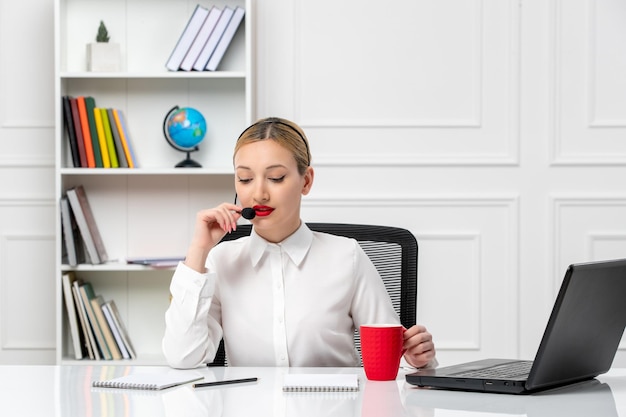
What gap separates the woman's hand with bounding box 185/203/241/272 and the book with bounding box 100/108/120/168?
1652 millimetres

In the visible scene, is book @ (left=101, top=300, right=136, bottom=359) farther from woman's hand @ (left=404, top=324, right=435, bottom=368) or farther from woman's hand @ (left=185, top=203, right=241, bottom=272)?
woman's hand @ (left=404, top=324, right=435, bottom=368)

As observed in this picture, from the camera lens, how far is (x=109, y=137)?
10.3 feet

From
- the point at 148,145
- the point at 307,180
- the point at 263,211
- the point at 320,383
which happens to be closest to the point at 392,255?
the point at 307,180

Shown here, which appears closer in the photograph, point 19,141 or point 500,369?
point 500,369

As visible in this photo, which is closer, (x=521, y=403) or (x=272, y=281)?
(x=521, y=403)

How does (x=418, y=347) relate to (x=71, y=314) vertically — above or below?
above

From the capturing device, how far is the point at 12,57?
10.9 ft


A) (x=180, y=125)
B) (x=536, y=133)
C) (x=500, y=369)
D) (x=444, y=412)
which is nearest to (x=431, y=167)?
(x=536, y=133)

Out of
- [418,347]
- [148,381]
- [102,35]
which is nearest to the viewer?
[148,381]

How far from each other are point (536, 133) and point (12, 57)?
2.08m

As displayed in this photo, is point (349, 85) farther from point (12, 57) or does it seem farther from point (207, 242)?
point (207, 242)

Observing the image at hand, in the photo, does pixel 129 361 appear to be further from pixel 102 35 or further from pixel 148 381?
pixel 148 381

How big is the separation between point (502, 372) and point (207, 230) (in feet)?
1.94

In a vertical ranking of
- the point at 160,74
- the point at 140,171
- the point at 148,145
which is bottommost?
the point at 140,171
